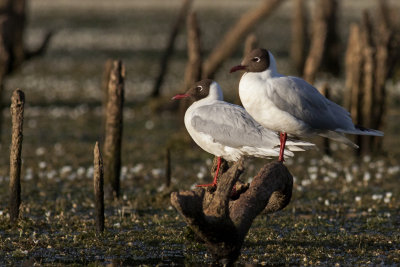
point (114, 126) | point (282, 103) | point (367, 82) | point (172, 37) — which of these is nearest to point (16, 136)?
point (114, 126)

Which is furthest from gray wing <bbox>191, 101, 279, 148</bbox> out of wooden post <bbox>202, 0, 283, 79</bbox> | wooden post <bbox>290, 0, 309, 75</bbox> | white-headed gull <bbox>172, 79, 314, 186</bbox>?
wooden post <bbox>290, 0, 309, 75</bbox>

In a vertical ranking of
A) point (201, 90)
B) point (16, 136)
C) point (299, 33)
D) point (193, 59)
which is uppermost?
point (299, 33)

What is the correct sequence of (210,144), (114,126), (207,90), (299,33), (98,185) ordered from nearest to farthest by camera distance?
(98,185)
(210,144)
(207,90)
(114,126)
(299,33)

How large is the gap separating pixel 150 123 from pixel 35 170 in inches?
284

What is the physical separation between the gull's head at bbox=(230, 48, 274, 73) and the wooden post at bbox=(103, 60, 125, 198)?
407cm

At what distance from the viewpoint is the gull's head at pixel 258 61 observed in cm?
989

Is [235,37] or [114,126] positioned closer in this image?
[114,126]

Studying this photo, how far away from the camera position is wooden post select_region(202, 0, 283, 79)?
22.7 m

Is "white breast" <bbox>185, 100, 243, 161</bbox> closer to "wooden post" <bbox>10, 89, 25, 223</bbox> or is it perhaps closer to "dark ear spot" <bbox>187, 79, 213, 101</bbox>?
"dark ear spot" <bbox>187, 79, 213, 101</bbox>

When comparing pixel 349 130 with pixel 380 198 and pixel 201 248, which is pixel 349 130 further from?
pixel 380 198

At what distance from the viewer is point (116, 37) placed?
175 feet

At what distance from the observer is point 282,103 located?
9.81m

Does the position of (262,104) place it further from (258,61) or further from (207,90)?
(207,90)

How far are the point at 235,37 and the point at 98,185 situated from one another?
13.7 metres
